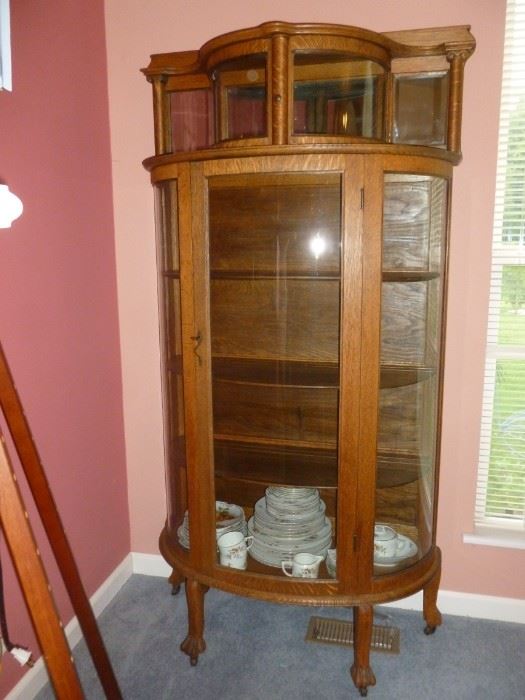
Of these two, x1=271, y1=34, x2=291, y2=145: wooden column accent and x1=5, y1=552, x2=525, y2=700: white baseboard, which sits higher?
x1=271, y1=34, x2=291, y2=145: wooden column accent

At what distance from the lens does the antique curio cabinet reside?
5.02ft

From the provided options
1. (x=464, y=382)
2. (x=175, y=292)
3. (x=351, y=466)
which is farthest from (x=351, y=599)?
(x=175, y=292)

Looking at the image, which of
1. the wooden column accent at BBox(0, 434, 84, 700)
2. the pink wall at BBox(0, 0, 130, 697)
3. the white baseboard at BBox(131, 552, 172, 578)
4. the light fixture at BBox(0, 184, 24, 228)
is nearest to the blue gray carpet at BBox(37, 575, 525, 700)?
the white baseboard at BBox(131, 552, 172, 578)

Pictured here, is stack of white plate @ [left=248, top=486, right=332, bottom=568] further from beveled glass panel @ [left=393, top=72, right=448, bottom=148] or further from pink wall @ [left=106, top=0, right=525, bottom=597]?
beveled glass panel @ [left=393, top=72, right=448, bottom=148]

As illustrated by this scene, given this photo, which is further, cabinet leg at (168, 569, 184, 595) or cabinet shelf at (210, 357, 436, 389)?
cabinet leg at (168, 569, 184, 595)

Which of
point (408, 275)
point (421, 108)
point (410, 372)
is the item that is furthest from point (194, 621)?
point (421, 108)

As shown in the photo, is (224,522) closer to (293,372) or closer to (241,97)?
(293,372)

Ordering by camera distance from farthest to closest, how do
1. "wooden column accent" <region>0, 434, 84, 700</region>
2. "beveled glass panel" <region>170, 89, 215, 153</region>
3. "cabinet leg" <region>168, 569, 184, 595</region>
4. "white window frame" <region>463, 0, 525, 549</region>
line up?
"cabinet leg" <region>168, 569, 184, 595</region> → "beveled glass panel" <region>170, 89, 215, 153</region> → "white window frame" <region>463, 0, 525, 549</region> → "wooden column accent" <region>0, 434, 84, 700</region>

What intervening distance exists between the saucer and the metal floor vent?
1.25ft

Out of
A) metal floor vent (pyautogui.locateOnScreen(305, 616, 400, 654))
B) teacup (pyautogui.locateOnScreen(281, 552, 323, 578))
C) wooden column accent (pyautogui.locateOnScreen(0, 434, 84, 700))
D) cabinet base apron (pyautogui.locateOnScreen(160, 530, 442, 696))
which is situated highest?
wooden column accent (pyautogui.locateOnScreen(0, 434, 84, 700))

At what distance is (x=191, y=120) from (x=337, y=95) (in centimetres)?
54

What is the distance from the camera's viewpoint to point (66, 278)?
6.08 feet

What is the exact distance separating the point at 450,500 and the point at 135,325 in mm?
1377

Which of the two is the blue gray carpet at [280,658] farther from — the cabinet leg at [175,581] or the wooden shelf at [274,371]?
the wooden shelf at [274,371]
